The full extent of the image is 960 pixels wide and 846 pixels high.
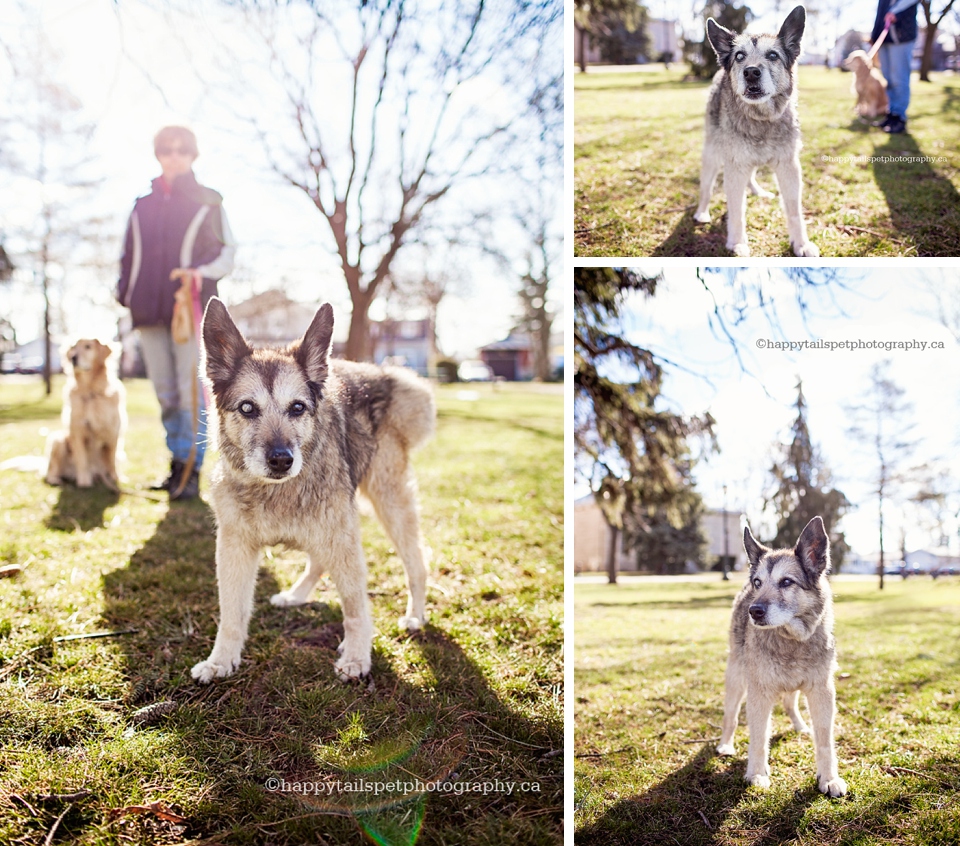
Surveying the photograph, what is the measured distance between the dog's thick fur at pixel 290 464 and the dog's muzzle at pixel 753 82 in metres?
2.09

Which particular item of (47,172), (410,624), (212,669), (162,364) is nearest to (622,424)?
(410,624)

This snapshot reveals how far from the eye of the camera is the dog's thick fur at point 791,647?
254 centimetres

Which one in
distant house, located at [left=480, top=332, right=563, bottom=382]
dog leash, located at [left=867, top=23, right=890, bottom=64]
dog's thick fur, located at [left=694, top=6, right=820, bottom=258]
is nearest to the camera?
dog's thick fur, located at [left=694, top=6, right=820, bottom=258]

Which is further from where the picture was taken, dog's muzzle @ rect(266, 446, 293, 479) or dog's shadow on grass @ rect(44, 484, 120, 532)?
dog's shadow on grass @ rect(44, 484, 120, 532)

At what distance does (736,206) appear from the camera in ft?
9.64

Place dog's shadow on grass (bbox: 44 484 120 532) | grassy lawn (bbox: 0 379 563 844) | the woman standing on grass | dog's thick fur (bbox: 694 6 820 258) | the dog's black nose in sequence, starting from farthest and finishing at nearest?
dog's shadow on grass (bbox: 44 484 120 532)
the woman standing on grass
dog's thick fur (bbox: 694 6 820 258)
the dog's black nose
grassy lawn (bbox: 0 379 563 844)

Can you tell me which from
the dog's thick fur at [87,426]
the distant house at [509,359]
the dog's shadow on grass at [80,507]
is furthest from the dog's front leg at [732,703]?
the distant house at [509,359]

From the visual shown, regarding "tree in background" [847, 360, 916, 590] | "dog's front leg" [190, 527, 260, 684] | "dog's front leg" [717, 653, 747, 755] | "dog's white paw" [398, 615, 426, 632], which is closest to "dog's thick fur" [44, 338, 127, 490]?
"dog's front leg" [190, 527, 260, 684]

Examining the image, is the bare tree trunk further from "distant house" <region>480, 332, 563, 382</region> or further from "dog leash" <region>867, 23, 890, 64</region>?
"distant house" <region>480, 332, 563, 382</region>

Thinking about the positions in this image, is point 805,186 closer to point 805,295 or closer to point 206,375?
point 805,295

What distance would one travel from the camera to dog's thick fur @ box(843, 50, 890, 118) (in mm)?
3072

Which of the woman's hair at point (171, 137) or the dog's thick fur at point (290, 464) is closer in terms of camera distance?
the dog's thick fur at point (290, 464)

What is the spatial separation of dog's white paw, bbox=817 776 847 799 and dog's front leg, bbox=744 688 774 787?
20cm

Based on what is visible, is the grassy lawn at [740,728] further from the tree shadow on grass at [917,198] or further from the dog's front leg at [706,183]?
the dog's front leg at [706,183]
